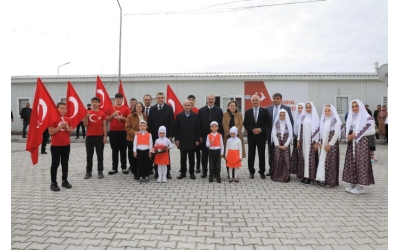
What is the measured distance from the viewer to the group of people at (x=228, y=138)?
6039 mm

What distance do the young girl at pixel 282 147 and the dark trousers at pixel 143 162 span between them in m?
3.00

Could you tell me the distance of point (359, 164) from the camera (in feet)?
19.3

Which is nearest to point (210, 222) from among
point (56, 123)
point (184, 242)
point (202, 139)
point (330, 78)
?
point (184, 242)

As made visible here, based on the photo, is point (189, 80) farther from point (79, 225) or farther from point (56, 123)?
point (79, 225)

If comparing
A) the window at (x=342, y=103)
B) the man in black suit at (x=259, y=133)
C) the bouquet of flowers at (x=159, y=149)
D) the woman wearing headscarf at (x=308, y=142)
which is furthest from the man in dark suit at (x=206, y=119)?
the window at (x=342, y=103)

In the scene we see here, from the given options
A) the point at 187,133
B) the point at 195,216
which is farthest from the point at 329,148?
the point at 195,216

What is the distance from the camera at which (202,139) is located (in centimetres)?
741

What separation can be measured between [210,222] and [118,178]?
3.81 metres

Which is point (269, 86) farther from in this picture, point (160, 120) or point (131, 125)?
point (131, 125)

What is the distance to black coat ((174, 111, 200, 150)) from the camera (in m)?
7.23

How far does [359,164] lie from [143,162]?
4611 millimetres

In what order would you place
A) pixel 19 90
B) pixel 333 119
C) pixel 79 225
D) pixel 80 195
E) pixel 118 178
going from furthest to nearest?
pixel 19 90 < pixel 118 178 < pixel 333 119 < pixel 80 195 < pixel 79 225

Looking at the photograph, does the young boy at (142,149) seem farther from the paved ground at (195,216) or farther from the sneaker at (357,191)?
the sneaker at (357,191)

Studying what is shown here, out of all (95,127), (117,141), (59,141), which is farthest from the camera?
(117,141)
